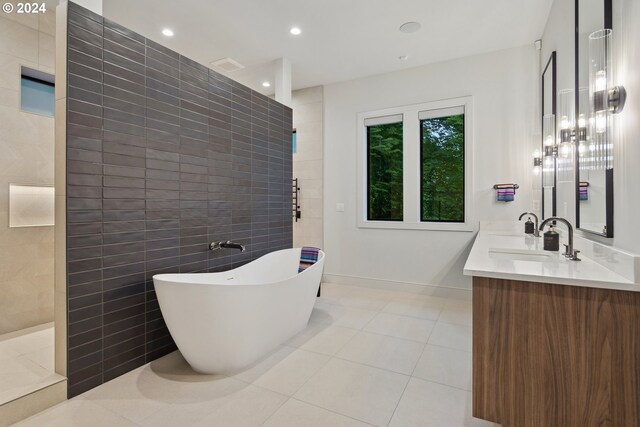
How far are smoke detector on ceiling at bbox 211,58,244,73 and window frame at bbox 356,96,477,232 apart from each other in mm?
1797

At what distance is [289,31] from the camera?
132 inches

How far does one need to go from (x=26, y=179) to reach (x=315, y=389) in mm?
3086

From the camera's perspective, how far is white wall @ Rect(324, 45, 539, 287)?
145 inches

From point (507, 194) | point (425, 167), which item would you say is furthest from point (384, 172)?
point (507, 194)

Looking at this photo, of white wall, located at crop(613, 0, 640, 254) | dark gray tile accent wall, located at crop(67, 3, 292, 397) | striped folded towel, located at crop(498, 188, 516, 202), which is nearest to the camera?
white wall, located at crop(613, 0, 640, 254)

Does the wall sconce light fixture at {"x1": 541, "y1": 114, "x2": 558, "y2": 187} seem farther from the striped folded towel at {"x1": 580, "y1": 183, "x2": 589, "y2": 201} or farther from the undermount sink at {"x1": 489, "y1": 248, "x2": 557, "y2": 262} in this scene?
the undermount sink at {"x1": 489, "y1": 248, "x2": 557, "y2": 262}

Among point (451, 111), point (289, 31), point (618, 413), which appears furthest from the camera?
point (451, 111)

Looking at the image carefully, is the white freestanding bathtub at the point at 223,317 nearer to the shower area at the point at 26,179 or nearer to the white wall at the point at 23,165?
the shower area at the point at 26,179

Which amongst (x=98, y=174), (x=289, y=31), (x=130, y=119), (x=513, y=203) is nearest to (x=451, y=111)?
(x=513, y=203)

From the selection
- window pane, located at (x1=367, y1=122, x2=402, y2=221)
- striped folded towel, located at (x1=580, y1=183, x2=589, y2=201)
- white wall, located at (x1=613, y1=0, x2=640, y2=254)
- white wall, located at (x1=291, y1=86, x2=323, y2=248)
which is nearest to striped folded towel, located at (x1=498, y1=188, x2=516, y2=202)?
window pane, located at (x1=367, y1=122, x2=402, y2=221)

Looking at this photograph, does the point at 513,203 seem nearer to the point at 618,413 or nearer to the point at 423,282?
the point at 423,282

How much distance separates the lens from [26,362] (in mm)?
2158

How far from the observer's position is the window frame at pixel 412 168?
12.9 feet

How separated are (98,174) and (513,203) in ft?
13.4
